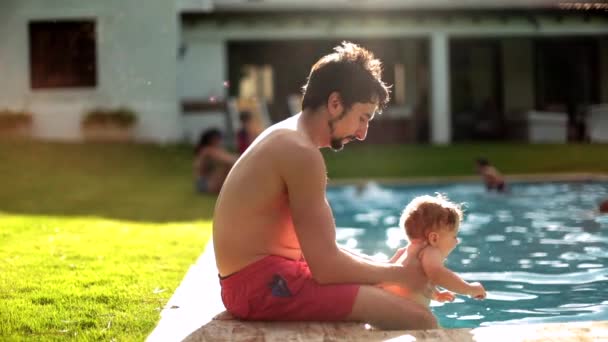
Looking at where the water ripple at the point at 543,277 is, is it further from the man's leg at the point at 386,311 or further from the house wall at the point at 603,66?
the house wall at the point at 603,66

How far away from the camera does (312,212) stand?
3.01 metres

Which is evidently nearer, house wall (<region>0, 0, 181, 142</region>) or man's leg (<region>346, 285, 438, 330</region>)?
man's leg (<region>346, 285, 438, 330</region>)

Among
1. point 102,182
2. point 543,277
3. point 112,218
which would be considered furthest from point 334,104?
point 102,182

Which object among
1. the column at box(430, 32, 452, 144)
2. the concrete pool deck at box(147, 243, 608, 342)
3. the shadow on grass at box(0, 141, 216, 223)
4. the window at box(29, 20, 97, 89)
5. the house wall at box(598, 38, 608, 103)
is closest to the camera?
the concrete pool deck at box(147, 243, 608, 342)

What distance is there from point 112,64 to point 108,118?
1.15m

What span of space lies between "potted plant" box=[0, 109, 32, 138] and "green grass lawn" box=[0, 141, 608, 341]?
872mm

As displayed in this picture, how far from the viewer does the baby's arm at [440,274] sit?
3.22m

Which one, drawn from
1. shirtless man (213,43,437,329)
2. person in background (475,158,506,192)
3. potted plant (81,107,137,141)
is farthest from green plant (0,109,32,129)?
shirtless man (213,43,437,329)

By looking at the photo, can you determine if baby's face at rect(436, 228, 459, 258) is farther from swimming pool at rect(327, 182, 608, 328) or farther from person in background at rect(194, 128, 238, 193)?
person in background at rect(194, 128, 238, 193)

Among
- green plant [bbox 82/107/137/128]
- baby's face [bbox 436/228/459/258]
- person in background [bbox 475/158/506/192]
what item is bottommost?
person in background [bbox 475/158/506/192]

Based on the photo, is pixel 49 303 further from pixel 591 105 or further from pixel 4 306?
pixel 591 105

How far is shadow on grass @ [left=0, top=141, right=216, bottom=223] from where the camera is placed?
348 inches

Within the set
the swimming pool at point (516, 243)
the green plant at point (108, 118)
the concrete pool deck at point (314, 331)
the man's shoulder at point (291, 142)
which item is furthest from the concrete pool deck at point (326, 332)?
the green plant at point (108, 118)

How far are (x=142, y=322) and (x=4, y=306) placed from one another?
76cm
